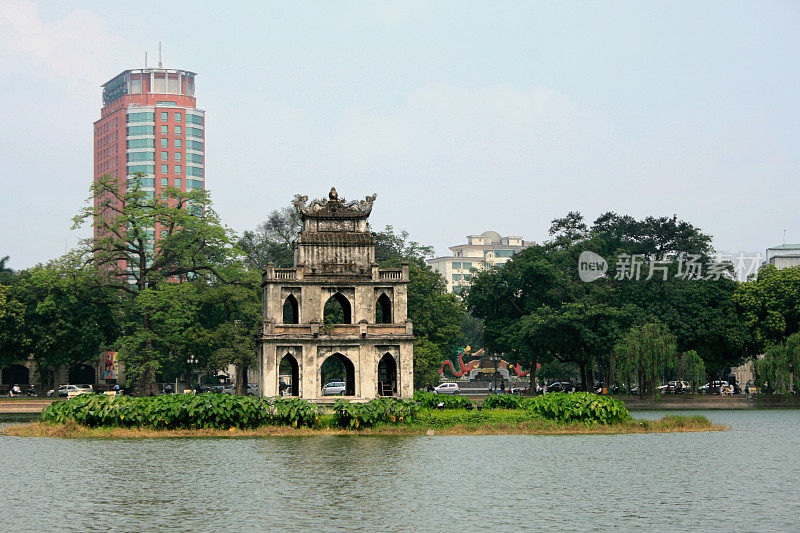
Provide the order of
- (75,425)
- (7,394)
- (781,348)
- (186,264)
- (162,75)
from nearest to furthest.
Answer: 1. (75,425)
2. (781,348)
3. (186,264)
4. (7,394)
5. (162,75)

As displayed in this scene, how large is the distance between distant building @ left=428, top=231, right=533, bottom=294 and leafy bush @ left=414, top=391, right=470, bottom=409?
128943mm

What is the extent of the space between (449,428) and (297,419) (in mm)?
6675

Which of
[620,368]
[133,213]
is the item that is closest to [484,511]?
[620,368]

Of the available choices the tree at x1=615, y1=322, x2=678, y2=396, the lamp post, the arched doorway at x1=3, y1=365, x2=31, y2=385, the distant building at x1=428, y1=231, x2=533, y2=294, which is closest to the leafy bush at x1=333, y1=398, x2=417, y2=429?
the tree at x1=615, y1=322, x2=678, y2=396

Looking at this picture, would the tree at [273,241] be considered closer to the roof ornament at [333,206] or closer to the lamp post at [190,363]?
the lamp post at [190,363]

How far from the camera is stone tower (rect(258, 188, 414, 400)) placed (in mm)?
50062

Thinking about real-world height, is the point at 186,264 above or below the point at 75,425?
above

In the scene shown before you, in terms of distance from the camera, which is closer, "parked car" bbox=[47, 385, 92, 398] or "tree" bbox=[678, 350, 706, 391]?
"tree" bbox=[678, 350, 706, 391]

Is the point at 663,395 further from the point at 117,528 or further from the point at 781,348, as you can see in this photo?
the point at 117,528

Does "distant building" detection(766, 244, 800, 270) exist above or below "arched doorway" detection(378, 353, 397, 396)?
above

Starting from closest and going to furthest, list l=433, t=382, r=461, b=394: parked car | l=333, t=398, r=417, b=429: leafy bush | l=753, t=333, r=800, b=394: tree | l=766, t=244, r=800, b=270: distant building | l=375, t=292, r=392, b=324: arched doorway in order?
1. l=333, t=398, r=417, b=429: leafy bush
2. l=375, t=292, r=392, b=324: arched doorway
3. l=753, t=333, r=800, b=394: tree
4. l=433, t=382, r=461, b=394: parked car
5. l=766, t=244, r=800, b=270: distant building

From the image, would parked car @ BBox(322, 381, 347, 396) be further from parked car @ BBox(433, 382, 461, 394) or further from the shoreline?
the shoreline

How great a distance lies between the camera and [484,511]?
23812mm

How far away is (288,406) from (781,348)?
3551cm
